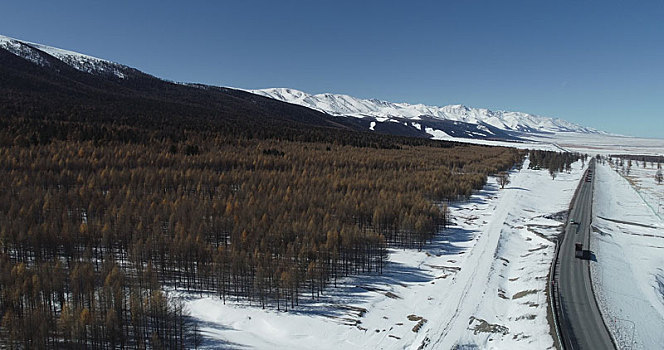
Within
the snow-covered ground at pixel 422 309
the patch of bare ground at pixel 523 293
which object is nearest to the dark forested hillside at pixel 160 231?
the snow-covered ground at pixel 422 309

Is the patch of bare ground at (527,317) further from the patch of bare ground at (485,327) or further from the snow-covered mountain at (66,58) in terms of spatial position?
the snow-covered mountain at (66,58)

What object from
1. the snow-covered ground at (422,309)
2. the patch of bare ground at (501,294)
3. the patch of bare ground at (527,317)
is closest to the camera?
the snow-covered ground at (422,309)

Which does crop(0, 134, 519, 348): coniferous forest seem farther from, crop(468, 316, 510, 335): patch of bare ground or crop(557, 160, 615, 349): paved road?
crop(557, 160, 615, 349): paved road

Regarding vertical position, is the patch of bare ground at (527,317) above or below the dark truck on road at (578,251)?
below

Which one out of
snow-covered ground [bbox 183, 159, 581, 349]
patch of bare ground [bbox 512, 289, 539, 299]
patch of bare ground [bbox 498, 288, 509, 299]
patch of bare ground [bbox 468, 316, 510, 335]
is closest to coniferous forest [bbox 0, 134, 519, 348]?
snow-covered ground [bbox 183, 159, 581, 349]

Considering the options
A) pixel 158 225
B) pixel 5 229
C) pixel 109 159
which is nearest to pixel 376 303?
pixel 158 225

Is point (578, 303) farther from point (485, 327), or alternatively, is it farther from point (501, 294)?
point (485, 327)

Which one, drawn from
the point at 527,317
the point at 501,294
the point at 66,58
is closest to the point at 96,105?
the point at 501,294

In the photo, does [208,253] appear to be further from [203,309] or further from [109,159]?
[109,159]

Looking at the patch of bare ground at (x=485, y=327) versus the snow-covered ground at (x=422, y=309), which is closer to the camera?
the snow-covered ground at (x=422, y=309)
